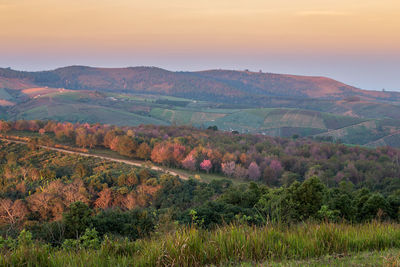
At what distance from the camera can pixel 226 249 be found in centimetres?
686

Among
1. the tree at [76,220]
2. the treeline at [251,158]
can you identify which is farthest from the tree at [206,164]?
the tree at [76,220]

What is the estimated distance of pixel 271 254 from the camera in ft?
22.6

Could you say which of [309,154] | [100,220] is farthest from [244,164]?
[100,220]

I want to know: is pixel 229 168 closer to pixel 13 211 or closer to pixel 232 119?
pixel 13 211

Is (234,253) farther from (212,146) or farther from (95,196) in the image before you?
(212,146)

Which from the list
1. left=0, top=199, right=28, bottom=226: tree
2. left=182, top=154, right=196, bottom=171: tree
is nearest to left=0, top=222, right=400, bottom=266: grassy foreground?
left=0, top=199, right=28, bottom=226: tree

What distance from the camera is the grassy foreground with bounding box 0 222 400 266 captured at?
6.30 meters

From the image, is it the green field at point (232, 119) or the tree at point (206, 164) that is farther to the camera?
the green field at point (232, 119)

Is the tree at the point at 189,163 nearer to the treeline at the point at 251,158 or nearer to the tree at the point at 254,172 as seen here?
the treeline at the point at 251,158

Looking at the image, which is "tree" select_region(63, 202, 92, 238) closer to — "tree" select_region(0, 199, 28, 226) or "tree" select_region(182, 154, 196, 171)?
"tree" select_region(0, 199, 28, 226)

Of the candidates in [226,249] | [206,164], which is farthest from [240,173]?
[226,249]

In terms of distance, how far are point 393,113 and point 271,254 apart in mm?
213253

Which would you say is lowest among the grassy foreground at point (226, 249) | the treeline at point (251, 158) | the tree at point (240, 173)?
the tree at point (240, 173)

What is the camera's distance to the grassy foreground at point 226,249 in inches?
248
